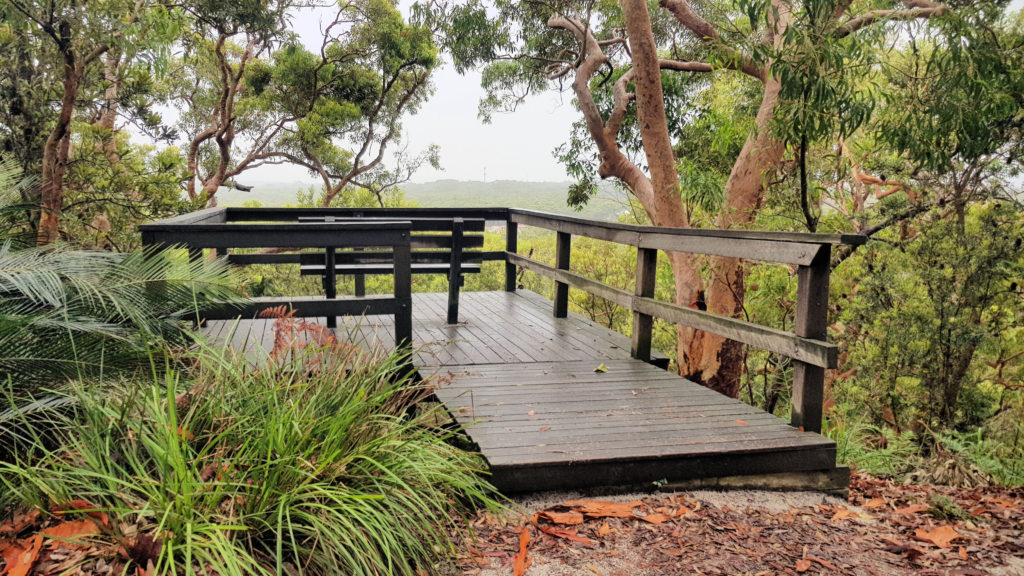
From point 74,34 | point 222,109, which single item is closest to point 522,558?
point 74,34

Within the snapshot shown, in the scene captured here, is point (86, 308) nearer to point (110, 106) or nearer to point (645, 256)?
point (645, 256)

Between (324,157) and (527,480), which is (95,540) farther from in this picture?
(324,157)

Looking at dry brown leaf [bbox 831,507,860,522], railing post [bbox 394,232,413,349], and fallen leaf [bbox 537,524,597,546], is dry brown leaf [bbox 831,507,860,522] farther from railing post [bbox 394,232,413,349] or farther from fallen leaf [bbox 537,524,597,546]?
railing post [bbox 394,232,413,349]

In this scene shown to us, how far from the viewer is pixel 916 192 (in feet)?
35.2

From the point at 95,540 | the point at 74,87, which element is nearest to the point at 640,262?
the point at 95,540

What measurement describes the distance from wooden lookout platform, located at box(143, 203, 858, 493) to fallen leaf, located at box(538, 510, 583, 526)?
173mm

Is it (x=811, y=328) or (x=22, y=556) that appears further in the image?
(x=811, y=328)

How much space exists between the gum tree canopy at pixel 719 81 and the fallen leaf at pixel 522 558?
4.24 m

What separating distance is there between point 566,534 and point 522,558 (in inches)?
10.8

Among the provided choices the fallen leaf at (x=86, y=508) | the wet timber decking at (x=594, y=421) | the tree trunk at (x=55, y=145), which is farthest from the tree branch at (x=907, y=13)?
the tree trunk at (x=55, y=145)

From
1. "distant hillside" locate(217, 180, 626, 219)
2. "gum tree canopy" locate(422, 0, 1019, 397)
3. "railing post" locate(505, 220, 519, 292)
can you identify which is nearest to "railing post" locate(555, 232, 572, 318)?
"railing post" locate(505, 220, 519, 292)

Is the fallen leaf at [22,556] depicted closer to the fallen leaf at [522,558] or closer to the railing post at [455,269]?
the fallen leaf at [522,558]

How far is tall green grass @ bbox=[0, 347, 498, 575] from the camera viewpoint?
193 centimetres

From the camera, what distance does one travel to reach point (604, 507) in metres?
2.74
